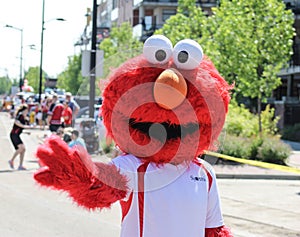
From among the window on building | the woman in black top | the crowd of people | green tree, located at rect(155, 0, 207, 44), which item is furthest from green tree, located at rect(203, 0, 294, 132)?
the window on building

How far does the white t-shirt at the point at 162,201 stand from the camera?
3232mm

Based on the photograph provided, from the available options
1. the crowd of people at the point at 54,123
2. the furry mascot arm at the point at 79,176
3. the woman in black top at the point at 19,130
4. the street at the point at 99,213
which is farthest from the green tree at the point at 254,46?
the furry mascot arm at the point at 79,176

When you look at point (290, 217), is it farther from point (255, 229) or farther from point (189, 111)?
point (189, 111)

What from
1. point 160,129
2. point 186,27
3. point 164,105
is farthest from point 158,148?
point 186,27

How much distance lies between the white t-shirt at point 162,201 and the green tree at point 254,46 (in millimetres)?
17661

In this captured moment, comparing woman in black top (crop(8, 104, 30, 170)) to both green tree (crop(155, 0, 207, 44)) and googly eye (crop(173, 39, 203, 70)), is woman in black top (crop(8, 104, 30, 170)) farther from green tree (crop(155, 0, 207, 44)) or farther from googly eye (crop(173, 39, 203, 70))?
green tree (crop(155, 0, 207, 44))

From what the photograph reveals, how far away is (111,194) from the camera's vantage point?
3189mm

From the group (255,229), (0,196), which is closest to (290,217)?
(255,229)

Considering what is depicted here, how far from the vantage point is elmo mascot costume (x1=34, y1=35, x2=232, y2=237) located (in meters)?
3.19

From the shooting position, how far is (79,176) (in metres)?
3.11

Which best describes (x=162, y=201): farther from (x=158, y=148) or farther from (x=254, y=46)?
(x=254, y=46)

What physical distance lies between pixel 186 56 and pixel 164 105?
33cm

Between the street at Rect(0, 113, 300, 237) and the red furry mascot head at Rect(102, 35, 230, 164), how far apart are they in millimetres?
3466

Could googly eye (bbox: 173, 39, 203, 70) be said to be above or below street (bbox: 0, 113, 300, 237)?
above
